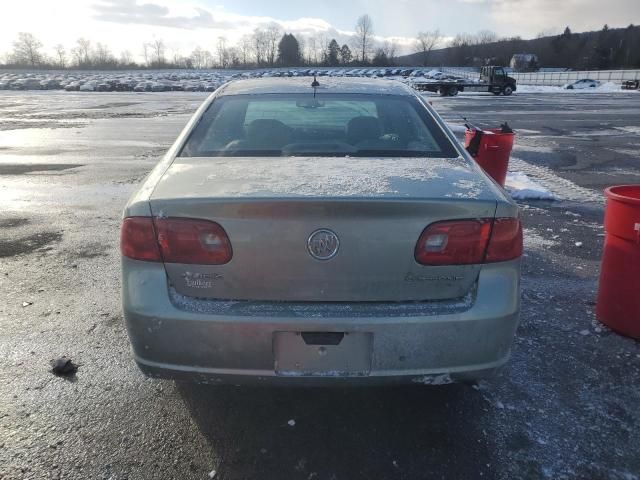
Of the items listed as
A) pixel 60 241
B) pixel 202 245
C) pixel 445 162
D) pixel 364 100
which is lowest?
pixel 60 241

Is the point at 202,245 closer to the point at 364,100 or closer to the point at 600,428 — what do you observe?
the point at 364,100

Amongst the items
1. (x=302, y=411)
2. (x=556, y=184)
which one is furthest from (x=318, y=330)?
(x=556, y=184)

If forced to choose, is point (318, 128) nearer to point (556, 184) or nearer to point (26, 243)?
point (26, 243)

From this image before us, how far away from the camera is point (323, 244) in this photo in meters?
2.01

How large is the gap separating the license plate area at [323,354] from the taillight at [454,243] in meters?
0.42

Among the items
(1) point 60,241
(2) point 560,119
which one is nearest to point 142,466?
(1) point 60,241

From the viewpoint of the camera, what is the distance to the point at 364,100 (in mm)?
3258

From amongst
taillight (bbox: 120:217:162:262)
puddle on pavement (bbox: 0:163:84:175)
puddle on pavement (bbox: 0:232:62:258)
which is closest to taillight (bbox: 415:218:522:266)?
taillight (bbox: 120:217:162:262)

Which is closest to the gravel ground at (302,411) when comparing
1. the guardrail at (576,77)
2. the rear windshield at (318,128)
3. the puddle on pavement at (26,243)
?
the puddle on pavement at (26,243)

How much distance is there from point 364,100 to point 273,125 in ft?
2.11

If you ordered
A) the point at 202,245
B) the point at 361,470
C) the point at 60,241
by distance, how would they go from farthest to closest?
the point at 60,241 → the point at 361,470 → the point at 202,245

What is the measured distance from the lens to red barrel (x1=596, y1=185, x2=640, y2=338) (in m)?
3.09

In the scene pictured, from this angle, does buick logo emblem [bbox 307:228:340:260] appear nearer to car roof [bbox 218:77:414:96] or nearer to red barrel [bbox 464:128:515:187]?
car roof [bbox 218:77:414:96]

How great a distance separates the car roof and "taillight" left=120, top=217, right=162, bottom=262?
1.58 metres
